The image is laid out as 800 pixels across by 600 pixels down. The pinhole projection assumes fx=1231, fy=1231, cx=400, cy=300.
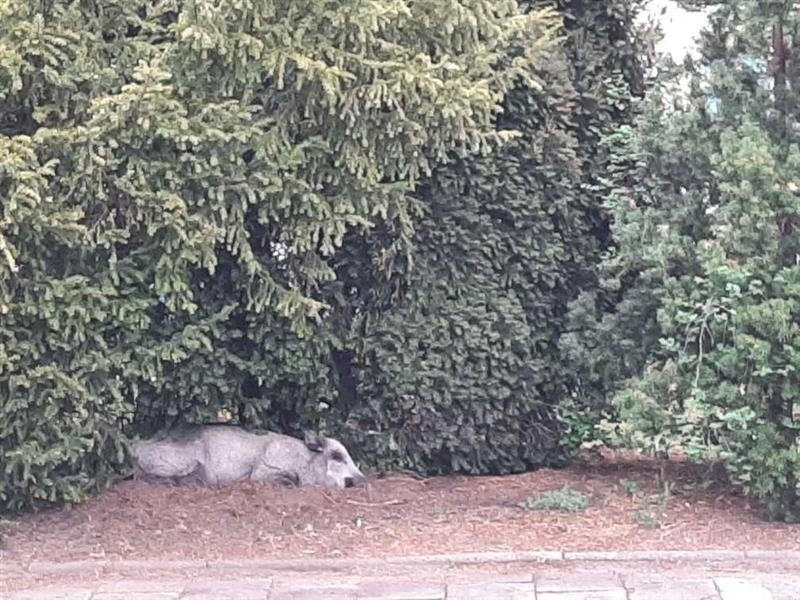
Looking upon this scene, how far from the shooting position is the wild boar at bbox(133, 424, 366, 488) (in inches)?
310

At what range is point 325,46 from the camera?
6633mm

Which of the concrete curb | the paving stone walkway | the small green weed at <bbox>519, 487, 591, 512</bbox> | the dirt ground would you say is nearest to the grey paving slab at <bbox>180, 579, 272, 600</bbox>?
the paving stone walkway

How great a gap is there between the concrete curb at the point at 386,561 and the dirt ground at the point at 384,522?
10cm

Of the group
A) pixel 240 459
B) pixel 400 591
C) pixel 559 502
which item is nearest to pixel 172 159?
pixel 240 459

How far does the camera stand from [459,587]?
20.2ft

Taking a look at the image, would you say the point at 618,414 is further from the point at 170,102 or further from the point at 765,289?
the point at 170,102

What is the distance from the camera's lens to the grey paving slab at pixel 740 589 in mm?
5914

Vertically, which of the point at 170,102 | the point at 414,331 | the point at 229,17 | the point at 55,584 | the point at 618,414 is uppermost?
the point at 229,17

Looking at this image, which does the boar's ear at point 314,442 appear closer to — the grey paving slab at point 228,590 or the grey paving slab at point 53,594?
the grey paving slab at point 228,590

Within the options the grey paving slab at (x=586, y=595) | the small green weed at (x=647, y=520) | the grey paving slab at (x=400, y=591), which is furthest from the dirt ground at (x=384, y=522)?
the grey paving slab at (x=586, y=595)

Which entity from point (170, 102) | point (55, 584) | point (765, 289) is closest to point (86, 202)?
point (170, 102)

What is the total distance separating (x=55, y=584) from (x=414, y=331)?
110 inches

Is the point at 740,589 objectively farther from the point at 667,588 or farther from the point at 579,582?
the point at 579,582

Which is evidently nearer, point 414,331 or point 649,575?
Result: point 649,575
